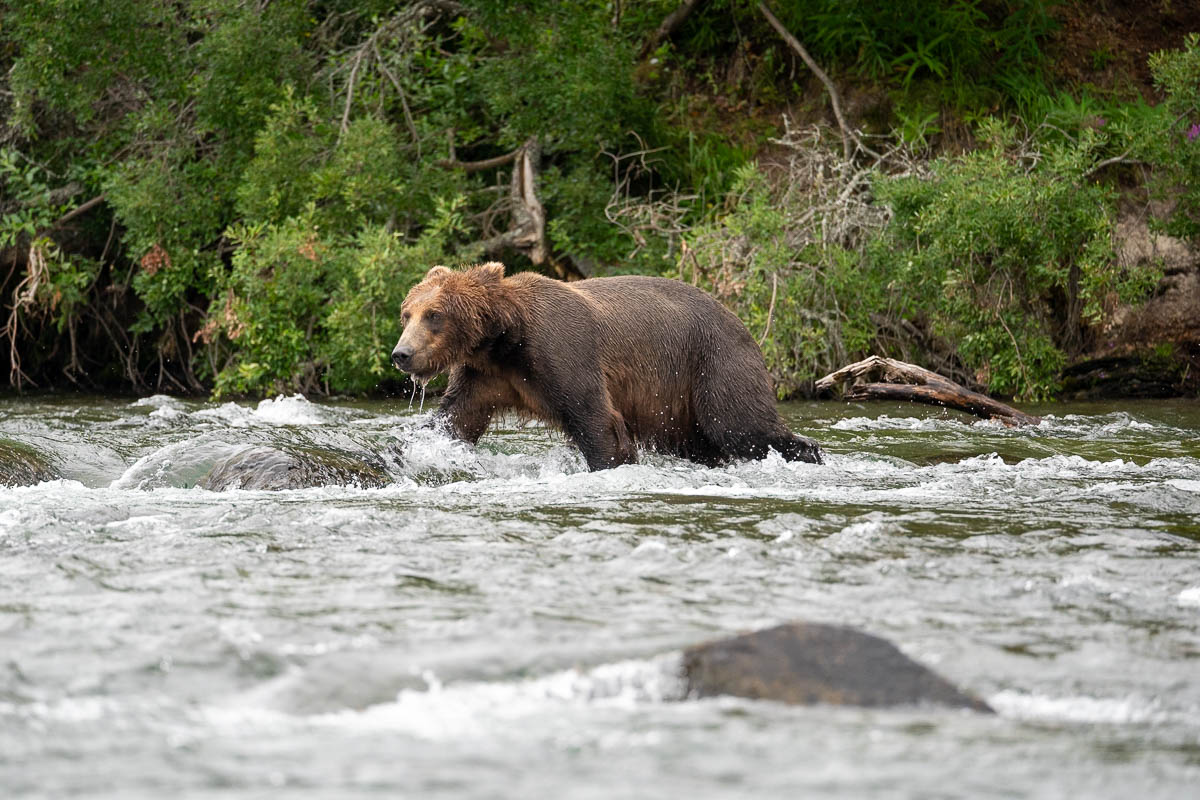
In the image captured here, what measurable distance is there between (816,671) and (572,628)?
2.33ft

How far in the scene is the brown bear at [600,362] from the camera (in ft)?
21.8

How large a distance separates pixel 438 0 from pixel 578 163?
6.56 ft

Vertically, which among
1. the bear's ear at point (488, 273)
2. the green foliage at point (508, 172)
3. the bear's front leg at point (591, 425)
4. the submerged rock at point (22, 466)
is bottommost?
the submerged rock at point (22, 466)

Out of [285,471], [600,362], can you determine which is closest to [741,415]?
[600,362]

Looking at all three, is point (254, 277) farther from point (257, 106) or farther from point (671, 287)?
point (671, 287)

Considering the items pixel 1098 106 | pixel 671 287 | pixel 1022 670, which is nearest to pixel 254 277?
pixel 671 287

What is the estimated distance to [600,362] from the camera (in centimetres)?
684

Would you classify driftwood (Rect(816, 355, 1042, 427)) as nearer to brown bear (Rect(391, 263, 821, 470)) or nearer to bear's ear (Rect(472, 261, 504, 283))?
brown bear (Rect(391, 263, 821, 470))

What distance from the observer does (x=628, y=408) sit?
281 inches

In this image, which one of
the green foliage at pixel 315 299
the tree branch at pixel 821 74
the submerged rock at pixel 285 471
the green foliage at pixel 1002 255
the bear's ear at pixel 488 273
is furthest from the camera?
the tree branch at pixel 821 74

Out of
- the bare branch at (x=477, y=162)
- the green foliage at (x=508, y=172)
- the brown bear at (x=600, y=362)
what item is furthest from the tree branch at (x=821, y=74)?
the brown bear at (x=600, y=362)

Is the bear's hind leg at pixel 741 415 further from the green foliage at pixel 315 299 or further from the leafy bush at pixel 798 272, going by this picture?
the green foliage at pixel 315 299

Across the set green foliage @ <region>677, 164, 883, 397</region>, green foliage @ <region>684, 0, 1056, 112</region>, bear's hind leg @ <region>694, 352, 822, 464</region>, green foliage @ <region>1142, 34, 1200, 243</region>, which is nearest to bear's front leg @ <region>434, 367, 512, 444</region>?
bear's hind leg @ <region>694, 352, 822, 464</region>

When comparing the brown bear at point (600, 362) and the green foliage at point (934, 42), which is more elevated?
the green foliage at point (934, 42)
